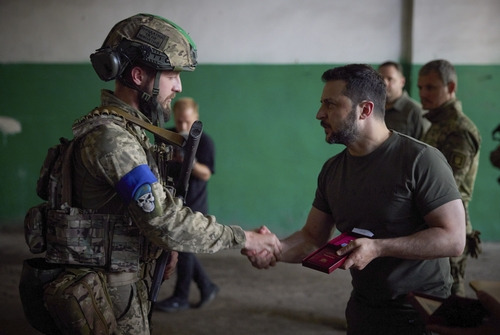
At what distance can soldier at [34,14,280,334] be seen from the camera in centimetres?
196

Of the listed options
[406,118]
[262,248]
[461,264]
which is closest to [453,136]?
[461,264]

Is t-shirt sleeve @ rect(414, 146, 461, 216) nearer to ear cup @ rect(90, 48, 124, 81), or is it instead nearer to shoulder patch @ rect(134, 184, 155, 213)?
shoulder patch @ rect(134, 184, 155, 213)

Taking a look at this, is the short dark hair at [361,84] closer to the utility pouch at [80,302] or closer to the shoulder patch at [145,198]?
the shoulder patch at [145,198]

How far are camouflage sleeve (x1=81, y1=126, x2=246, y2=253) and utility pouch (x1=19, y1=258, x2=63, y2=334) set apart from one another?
0.42 meters

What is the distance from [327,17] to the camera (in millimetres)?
5934

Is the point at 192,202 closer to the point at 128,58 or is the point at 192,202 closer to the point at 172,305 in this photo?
the point at 172,305

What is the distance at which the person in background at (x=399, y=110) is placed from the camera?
177 inches

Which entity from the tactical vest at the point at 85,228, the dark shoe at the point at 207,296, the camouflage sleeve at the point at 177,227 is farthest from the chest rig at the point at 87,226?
the dark shoe at the point at 207,296

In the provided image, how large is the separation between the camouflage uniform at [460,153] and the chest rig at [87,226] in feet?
7.16

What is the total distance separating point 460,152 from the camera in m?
3.56

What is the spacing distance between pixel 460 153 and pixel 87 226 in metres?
2.47

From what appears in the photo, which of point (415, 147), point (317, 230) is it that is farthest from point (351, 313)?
point (415, 147)

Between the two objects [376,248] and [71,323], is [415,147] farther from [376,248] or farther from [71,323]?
[71,323]

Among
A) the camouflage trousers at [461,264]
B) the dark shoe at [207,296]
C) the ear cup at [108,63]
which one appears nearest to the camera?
the ear cup at [108,63]
